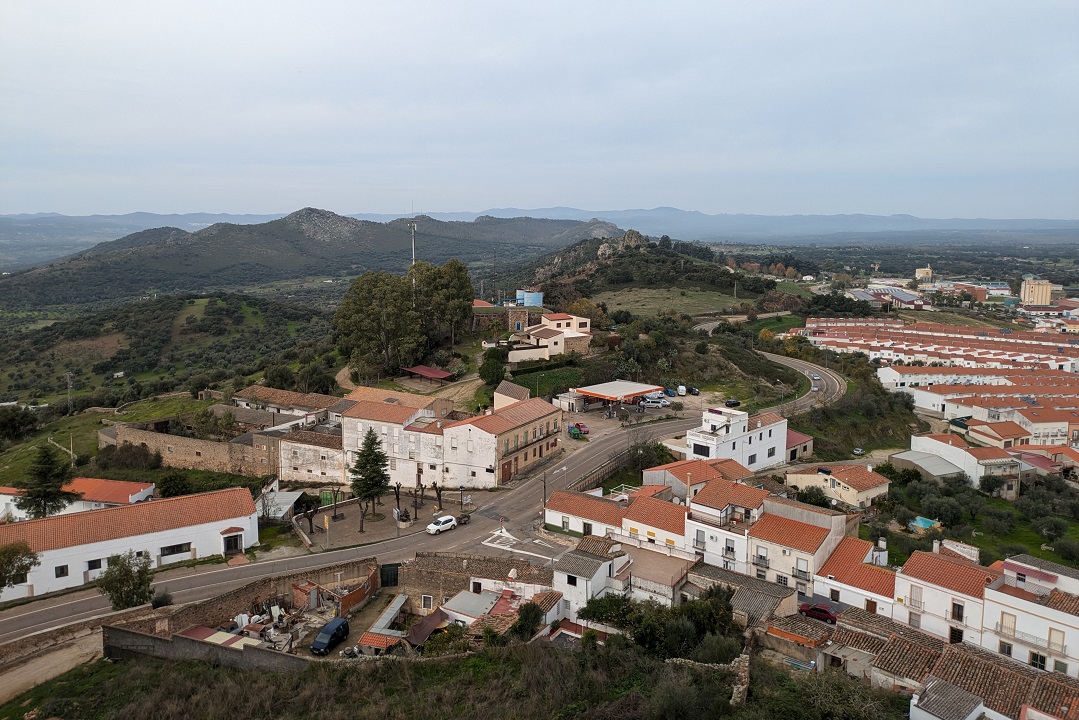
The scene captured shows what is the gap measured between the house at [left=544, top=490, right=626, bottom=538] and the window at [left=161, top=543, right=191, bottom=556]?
1391 cm

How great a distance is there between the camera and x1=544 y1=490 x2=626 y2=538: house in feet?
94.7

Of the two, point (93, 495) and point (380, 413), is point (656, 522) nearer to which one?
point (380, 413)

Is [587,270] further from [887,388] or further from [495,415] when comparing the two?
[495,415]

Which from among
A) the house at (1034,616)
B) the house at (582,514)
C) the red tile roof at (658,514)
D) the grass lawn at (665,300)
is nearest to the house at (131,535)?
the house at (582,514)

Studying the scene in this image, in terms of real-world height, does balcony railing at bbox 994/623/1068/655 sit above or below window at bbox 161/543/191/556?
above

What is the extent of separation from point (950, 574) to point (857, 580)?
9.06 ft

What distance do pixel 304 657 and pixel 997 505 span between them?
118 ft

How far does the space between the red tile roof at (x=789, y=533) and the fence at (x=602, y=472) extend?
31.7ft

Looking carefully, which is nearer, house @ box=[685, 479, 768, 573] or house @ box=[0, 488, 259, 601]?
house @ box=[0, 488, 259, 601]

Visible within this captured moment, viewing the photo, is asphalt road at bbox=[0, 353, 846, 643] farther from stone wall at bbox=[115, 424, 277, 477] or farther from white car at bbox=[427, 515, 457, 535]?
stone wall at bbox=[115, 424, 277, 477]

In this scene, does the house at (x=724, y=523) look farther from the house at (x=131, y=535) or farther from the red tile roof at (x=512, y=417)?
the house at (x=131, y=535)

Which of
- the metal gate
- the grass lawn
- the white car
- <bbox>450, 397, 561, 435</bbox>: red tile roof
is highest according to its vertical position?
the grass lawn

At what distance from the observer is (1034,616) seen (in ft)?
67.8

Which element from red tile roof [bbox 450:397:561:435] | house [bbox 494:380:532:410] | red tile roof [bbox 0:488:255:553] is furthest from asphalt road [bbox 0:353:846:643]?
house [bbox 494:380:532:410]
